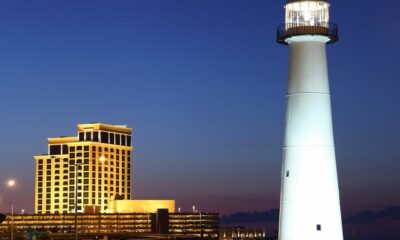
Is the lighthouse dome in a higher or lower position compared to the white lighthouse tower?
higher

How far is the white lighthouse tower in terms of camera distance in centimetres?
4375

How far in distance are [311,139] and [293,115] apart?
147cm

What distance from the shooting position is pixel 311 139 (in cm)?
4400

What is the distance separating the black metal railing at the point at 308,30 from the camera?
44.3 metres

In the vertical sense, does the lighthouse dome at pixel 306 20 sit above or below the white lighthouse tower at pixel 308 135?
above

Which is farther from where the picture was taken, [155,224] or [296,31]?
[155,224]

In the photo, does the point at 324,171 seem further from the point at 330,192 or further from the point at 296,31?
the point at 296,31

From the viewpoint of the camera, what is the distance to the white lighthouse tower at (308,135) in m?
43.8

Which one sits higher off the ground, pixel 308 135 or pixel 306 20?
pixel 306 20

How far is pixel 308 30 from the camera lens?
44312mm

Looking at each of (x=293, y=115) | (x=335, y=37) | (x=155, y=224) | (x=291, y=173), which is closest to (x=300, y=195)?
(x=291, y=173)

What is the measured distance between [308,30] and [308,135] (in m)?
4.99

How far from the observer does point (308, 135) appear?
145 ft

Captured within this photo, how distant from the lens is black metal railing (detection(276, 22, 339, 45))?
44.3 m
